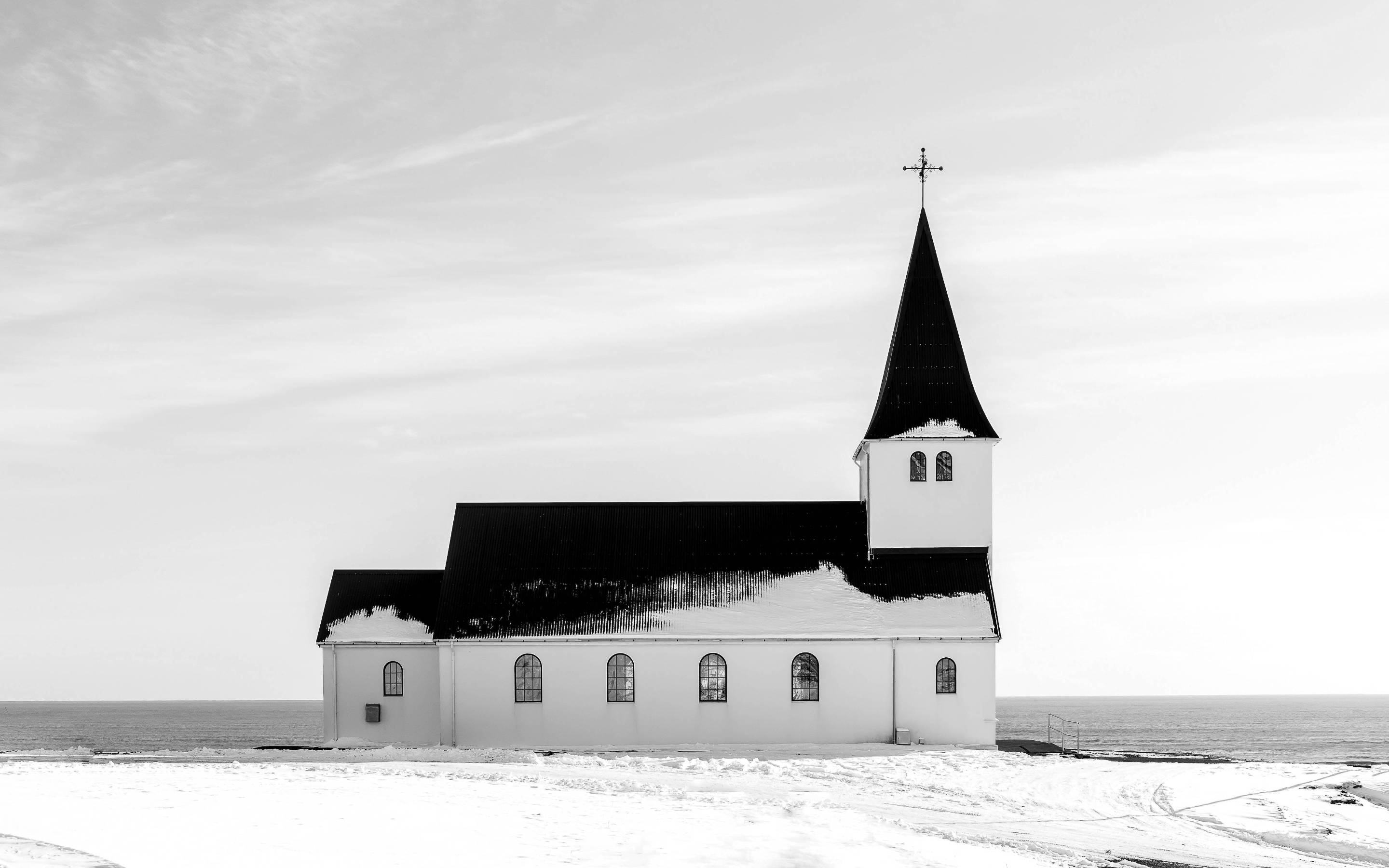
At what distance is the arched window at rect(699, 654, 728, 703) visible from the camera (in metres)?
40.4

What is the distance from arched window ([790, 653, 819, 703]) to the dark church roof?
2.49 meters

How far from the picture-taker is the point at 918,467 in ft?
142

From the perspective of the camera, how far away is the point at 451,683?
40.8 m

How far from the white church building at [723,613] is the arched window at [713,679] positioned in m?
0.06

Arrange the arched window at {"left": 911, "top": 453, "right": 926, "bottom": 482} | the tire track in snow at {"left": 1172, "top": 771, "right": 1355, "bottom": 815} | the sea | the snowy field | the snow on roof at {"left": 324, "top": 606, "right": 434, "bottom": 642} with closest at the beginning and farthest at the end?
the snowy field < the tire track in snow at {"left": 1172, "top": 771, "right": 1355, "bottom": 815} < the snow on roof at {"left": 324, "top": 606, "right": 434, "bottom": 642} < the arched window at {"left": 911, "top": 453, "right": 926, "bottom": 482} < the sea

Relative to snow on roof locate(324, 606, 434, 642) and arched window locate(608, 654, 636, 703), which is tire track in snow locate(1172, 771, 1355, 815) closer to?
arched window locate(608, 654, 636, 703)

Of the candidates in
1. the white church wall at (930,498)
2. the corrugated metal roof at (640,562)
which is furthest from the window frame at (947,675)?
the white church wall at (930,498)

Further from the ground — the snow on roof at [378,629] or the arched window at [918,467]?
the arched window at [918,467]

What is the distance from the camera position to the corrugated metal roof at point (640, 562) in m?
41.5

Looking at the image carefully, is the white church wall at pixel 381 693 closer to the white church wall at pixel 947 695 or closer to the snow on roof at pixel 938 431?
the white church wall at pixel 947 695

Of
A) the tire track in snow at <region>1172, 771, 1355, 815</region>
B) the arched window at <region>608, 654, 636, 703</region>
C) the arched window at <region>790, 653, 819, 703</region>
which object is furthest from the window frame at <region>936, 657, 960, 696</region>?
the tire track in snow at <region>1172, 771, 1355, 815</region>

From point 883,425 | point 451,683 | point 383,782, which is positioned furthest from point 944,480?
point 383,782

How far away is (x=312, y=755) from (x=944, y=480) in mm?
19674

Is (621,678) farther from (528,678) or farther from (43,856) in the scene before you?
(43,856)
